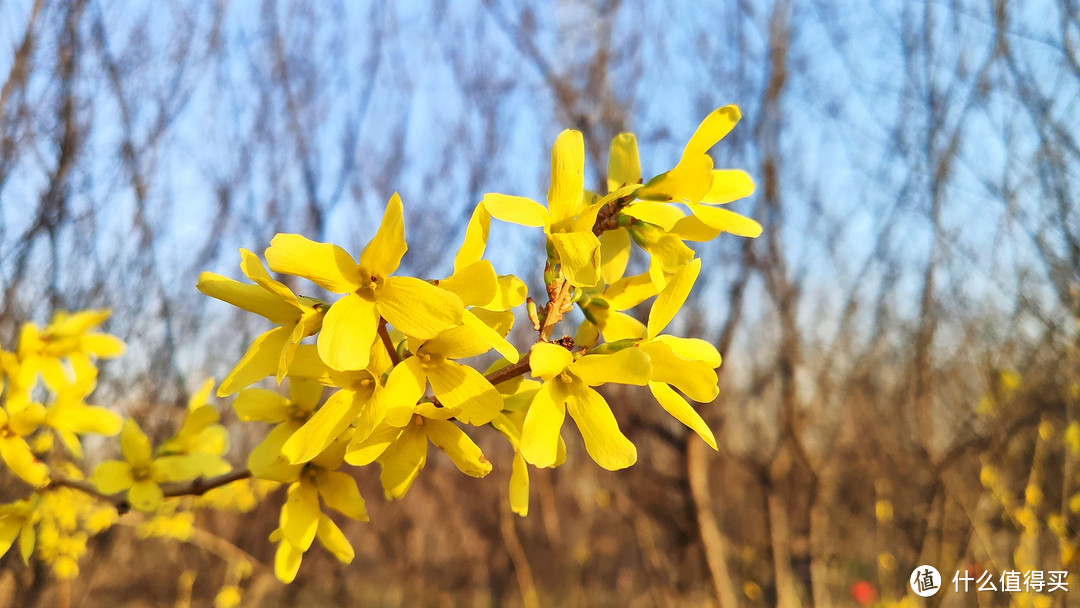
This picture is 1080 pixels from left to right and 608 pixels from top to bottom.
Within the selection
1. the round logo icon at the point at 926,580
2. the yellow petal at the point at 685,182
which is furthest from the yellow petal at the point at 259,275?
the round logo icon at the point at 926,580

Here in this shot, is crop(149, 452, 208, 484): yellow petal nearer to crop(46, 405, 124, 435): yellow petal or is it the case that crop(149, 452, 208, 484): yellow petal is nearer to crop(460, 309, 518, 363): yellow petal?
crop(46, 405, 124, 435): yellow petal

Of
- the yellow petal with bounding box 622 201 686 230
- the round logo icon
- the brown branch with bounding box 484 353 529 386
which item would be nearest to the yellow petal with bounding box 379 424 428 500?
the brown branch with bounding box 484 353 529 386

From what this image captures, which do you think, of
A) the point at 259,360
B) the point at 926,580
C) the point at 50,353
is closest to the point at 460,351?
the point at 259,360

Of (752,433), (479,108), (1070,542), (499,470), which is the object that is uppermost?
(479,108)

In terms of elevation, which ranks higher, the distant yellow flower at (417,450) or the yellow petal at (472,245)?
the yellow petal at (472,245)

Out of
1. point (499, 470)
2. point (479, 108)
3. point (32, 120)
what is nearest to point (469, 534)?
point (499, 470)

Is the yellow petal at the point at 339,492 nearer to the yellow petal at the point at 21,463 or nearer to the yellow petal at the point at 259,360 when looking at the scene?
the yellow petal at the point at 259,360

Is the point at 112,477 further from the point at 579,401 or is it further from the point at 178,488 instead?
the point at 579,401

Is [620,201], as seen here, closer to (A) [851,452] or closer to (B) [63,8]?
(B) [63,8]
